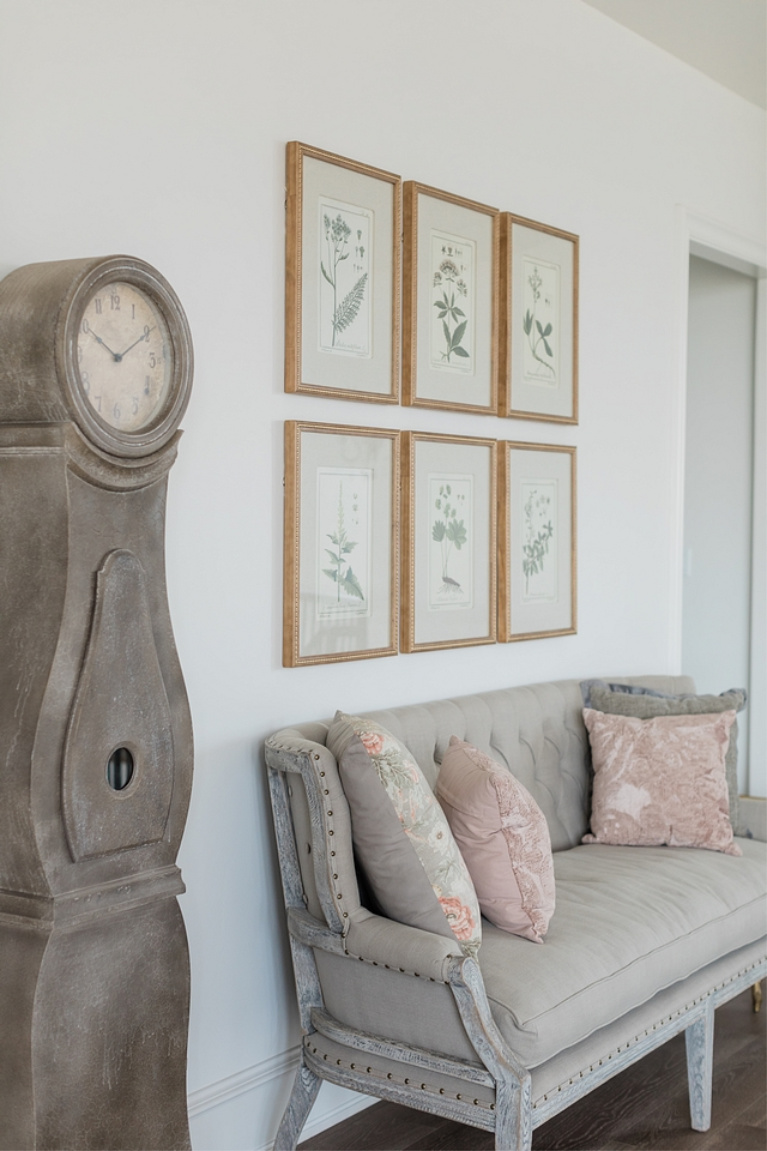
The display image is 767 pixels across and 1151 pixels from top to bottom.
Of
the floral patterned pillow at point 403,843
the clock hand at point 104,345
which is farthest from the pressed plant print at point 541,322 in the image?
the clock hand at point 104,345

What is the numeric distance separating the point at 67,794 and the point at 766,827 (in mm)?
2176

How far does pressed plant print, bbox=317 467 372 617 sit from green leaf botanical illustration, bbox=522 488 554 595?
2.34 ft

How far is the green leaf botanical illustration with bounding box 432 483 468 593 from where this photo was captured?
10.0 ft

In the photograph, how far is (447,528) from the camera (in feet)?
10.1

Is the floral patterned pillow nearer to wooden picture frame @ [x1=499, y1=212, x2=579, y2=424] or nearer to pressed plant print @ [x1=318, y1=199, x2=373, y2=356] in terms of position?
pressed plant print @ [x1=318, y1=199, x2=373, y2=356]

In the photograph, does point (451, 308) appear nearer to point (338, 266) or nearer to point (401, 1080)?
point (338, 266)

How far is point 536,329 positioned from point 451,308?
0.41 metres

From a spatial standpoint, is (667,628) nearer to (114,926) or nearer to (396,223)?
(396,223)

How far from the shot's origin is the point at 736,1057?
10.5 ft

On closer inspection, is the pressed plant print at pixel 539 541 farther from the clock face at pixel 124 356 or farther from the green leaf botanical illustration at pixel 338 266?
the clock face at pixel 124 356

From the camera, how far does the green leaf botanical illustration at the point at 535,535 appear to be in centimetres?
339

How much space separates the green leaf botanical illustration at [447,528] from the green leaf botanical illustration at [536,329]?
1.81 ft

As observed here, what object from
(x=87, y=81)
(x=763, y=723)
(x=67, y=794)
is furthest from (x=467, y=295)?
(x=763, y=723)

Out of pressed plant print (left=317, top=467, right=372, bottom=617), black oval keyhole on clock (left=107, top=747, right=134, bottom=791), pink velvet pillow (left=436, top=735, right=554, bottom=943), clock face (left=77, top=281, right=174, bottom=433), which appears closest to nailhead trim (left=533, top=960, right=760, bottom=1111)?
pink velvet pillow (left=436, top=735, right=554, bottom=943)
